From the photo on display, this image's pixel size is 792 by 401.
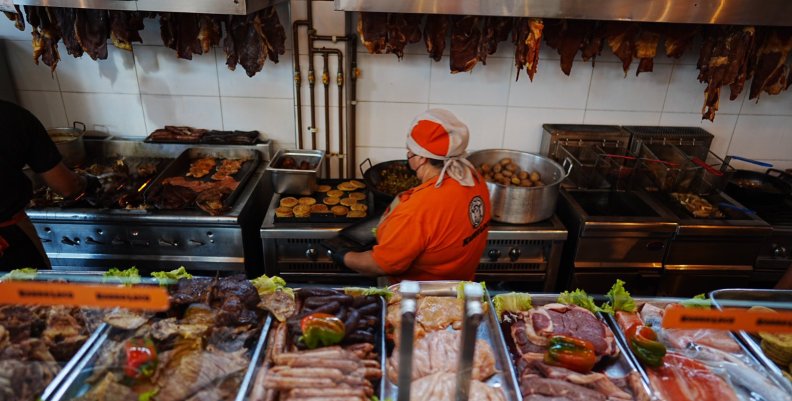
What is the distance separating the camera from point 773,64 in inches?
149

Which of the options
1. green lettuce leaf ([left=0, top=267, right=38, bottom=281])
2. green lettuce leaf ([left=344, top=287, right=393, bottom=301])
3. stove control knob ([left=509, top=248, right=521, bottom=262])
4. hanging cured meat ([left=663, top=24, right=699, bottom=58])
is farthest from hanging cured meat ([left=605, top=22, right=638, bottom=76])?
→ green lettuce leaf ([left=0, top=267, right=38, bottom=281])

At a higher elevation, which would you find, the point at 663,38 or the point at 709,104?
the point at 663,38

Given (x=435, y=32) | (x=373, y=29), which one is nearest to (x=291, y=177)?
(x=373, y=29)

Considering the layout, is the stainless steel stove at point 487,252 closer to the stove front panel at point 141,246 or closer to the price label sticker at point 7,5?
the stove front panel at point 141,246

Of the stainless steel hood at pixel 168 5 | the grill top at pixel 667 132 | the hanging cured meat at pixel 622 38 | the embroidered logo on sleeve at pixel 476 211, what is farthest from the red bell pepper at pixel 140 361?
the grill top at pixel 667 132

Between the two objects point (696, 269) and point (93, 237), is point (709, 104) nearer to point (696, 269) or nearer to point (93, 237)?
point (696, 269)

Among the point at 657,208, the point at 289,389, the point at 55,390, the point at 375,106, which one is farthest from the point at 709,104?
the point at 55,390

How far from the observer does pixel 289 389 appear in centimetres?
168

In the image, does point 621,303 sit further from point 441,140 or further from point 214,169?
point 214,169

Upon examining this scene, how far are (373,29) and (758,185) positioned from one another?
349 centimetres

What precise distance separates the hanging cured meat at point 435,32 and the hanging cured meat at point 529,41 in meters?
0.55

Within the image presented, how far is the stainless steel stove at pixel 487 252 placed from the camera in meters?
3.49

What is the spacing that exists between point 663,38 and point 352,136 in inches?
103

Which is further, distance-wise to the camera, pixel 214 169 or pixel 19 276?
pixel 214 169
